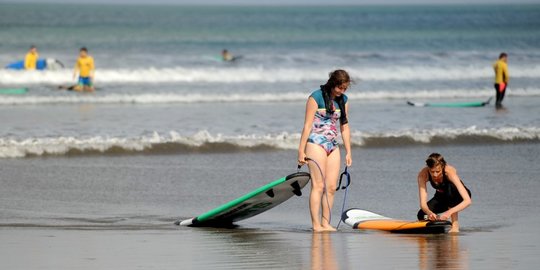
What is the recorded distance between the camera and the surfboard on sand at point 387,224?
29.0 ft

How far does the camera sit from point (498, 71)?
2369 centimetres

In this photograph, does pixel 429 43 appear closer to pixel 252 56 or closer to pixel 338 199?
pixel 252 56

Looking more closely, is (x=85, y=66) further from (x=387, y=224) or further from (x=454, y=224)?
(x=454, y=224)

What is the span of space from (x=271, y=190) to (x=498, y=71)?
15694mm

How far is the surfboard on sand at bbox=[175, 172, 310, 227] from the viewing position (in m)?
8.98

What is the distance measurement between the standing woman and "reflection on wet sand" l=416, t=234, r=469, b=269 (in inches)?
37.2

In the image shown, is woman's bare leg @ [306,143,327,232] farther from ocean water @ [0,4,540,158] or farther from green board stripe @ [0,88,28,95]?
green board stripe @ [0,88,28,95]

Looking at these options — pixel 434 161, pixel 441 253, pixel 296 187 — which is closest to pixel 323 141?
pixel 296 187

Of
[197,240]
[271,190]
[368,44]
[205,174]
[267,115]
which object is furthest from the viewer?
[368,44]

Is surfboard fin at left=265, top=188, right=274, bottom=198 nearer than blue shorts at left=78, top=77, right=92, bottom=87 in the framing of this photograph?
Yes

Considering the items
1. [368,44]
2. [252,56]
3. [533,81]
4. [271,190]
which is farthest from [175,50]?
[271,190]

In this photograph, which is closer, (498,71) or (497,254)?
(497,254)

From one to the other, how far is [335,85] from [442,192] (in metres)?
1.56

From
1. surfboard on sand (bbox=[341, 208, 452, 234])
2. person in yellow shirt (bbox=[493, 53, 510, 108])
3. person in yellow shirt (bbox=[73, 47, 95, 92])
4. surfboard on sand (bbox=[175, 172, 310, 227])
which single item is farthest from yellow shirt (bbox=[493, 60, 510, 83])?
surfboard on sand (bbox=[175, 172, 310, 227])
